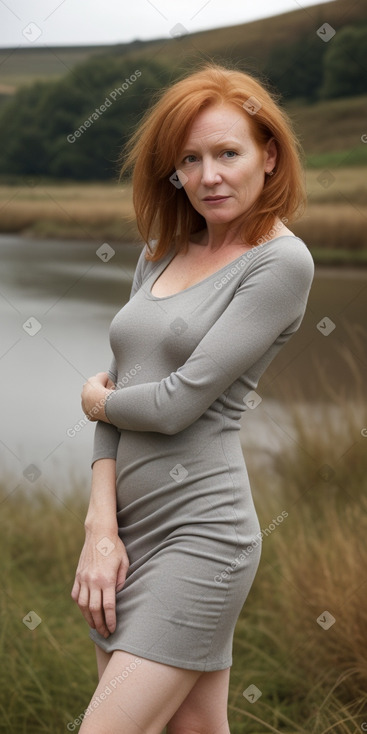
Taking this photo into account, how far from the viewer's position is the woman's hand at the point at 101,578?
4.37 feet

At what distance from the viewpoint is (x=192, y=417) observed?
1.28 m

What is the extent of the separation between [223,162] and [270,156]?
9 centimetres

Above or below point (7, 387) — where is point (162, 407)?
above

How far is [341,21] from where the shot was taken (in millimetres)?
3582

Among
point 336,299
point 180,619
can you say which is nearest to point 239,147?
point 180,619

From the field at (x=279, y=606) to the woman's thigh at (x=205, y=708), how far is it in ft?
2.18

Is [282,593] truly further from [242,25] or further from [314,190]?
[242,25]

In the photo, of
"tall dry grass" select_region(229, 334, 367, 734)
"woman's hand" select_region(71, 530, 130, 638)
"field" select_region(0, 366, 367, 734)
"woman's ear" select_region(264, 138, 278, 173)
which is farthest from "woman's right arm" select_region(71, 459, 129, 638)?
"field" select_region(0, 366, 367, 734)

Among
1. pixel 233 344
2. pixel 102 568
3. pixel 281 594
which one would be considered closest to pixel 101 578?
pixel 102 568

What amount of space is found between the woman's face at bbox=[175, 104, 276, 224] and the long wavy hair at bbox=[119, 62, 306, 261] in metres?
0.01

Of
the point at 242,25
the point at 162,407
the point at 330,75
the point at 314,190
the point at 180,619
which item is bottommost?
the point at 314,190

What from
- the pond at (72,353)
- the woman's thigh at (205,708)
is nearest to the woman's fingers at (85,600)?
the woman's thigh at (205,708)

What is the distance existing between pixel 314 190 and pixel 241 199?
2.31m

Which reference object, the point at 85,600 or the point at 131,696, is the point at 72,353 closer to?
the point at 85,600
